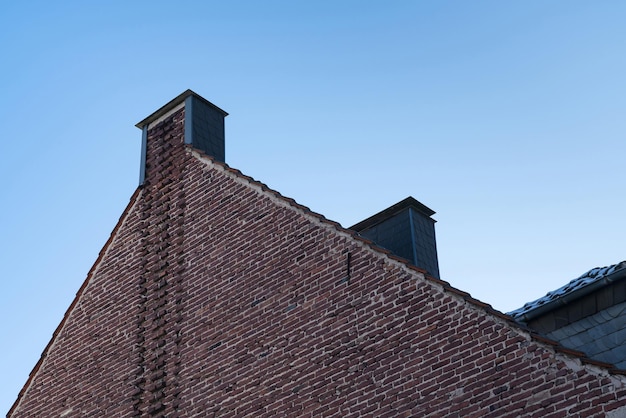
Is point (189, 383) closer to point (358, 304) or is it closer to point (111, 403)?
point (111, 403)

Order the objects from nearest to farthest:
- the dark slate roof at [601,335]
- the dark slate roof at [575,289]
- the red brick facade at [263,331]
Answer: the red brick facade at [263,331], the dark slate roof at [601,335], the dark slate roof at [575,289]

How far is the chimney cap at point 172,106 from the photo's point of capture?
52.3ft

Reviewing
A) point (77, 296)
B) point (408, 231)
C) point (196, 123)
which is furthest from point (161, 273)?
point (408, 231)

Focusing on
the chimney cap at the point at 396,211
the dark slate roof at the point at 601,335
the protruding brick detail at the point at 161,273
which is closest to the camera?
the dark slate roof at the point at 601,335

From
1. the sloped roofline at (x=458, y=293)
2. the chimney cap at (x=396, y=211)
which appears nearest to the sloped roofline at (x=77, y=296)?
the sloped roofline at (x=458, y=293)

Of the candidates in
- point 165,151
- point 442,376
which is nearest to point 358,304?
point 442,376

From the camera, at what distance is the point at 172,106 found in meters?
16.2

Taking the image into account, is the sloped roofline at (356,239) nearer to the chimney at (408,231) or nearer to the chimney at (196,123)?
the chimney at (196,123)

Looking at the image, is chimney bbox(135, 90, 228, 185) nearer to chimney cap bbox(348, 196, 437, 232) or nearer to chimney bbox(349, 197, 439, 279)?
chimney cap bbox(348, 196, 437, 232)

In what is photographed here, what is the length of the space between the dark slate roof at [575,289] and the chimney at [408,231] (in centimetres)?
324

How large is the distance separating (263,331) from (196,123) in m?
4.69

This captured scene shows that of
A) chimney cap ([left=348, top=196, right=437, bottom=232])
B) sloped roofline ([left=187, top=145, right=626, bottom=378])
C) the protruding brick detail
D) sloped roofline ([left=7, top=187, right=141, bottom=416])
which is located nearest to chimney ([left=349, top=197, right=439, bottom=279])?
chimney cap ([left=348, top=196, right=437, bottom=232])

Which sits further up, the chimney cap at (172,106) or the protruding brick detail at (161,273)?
the chimney cap at (172,106)

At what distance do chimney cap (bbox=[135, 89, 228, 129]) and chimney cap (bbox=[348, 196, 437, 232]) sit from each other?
3106 millimetres
